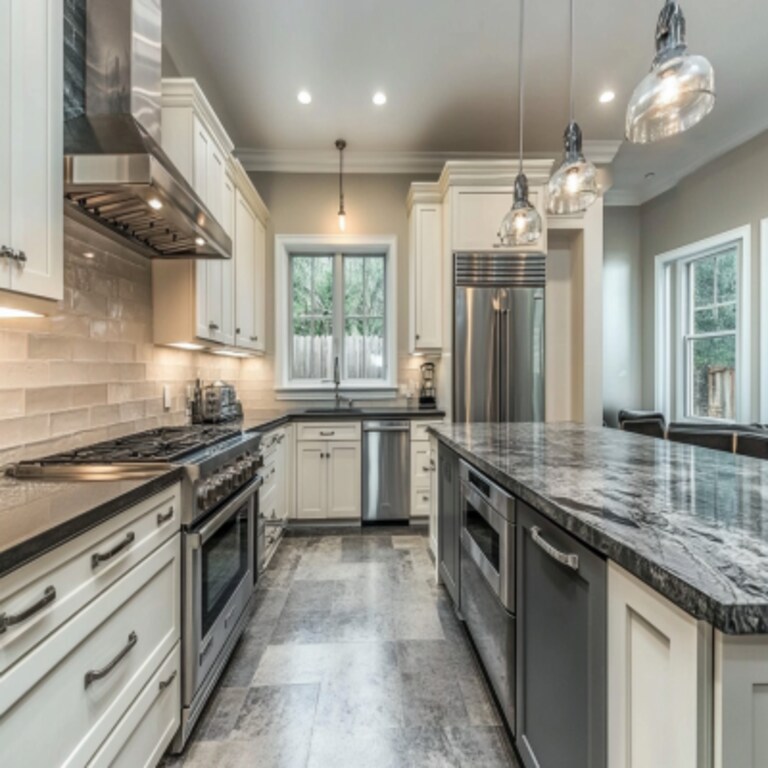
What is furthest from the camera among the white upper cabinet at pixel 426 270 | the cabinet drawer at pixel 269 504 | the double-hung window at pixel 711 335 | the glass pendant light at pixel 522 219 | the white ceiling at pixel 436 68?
the double-hung window at pixel 711 335

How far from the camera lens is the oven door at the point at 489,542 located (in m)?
1.39

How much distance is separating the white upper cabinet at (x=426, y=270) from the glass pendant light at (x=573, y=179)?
71.9 inches

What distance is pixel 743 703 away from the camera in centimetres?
60

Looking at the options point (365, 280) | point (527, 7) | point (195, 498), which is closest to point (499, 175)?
point (527, 7)

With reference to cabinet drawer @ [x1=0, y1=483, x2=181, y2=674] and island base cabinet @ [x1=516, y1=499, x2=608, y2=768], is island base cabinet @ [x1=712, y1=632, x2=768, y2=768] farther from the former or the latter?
cabinet drawer @ [x1=0, y1=483, x2=181, y2=674]

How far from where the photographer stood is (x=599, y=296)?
399 centimetres

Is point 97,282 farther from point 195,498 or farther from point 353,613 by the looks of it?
point 353,613

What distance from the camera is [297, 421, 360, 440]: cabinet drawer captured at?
3.77 meters

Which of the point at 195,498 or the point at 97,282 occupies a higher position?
the point at 97,282

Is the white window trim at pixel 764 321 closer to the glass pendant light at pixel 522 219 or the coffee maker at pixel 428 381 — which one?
the glass pendant light at pixel 522 219

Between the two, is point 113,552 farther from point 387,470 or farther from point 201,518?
point 387,470

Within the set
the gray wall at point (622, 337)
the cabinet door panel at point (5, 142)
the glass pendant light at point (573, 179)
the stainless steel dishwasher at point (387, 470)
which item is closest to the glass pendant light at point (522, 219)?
the glass pendant light at point (573, 179)

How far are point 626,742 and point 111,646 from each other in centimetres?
118

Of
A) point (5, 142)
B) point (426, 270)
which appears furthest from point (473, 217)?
point (5, 142)
